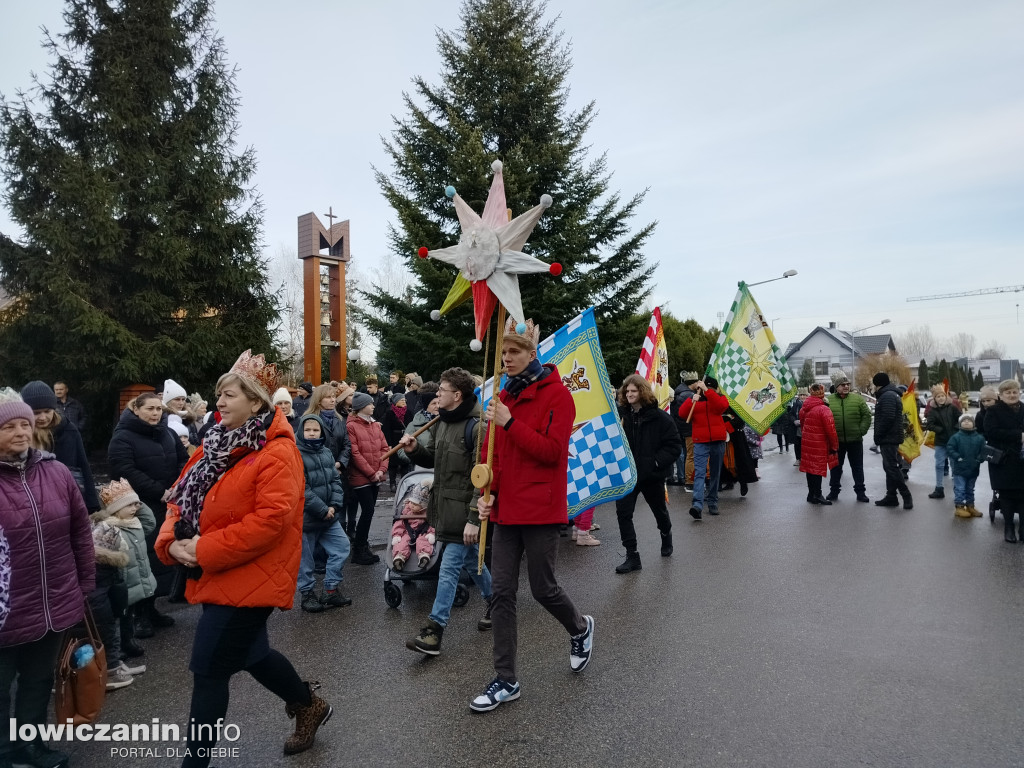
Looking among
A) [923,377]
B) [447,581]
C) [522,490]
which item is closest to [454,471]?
[447,581]

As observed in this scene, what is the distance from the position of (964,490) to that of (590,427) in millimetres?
5977

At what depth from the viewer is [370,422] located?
772 centimetres

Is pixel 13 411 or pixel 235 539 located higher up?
pixel 13 411

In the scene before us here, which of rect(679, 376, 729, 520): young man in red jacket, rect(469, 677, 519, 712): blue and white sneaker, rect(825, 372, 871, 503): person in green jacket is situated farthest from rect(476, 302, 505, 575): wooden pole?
rect(825, 372, 871, 503): person in green jacket

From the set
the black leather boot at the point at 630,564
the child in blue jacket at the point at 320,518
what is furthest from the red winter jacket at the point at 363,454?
the black leather boot at the point at 630,564

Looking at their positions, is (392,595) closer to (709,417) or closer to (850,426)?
(709,417)

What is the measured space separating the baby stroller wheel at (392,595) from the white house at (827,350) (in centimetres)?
8357

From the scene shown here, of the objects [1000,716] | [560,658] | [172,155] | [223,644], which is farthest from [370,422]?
[172,155]

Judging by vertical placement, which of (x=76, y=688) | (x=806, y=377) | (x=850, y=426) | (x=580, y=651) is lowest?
(x=580, y=651)

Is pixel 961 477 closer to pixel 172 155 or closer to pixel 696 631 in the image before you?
pixel 696 631

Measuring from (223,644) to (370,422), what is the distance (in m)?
4.76

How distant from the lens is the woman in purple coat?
315cm

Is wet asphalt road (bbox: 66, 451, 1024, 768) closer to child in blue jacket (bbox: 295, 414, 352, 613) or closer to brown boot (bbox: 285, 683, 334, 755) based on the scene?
brown boot (bbox: 285, 683, 334, 755)

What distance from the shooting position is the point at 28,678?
324 centimetres
